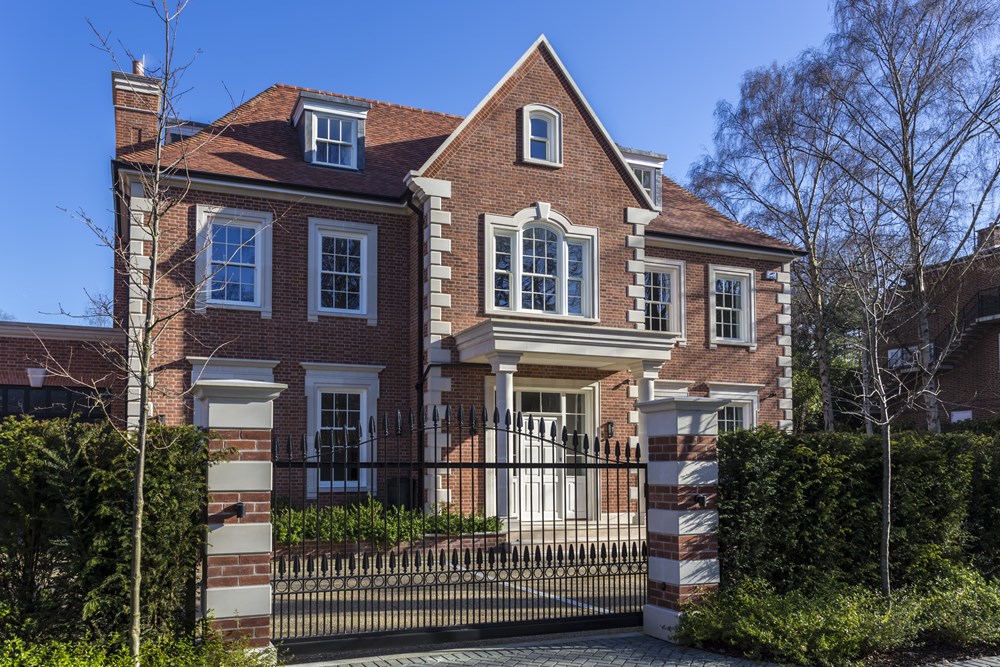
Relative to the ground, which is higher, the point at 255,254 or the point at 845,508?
the point at 255,254

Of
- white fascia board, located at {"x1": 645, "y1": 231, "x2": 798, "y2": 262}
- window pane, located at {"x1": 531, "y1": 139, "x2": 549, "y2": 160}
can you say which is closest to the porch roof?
white fascia board, located at {"x1": 645, "y1": 231, "x2": 798, "y2": 262}

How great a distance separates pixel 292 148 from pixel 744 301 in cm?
1119

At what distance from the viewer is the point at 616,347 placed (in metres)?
16.2

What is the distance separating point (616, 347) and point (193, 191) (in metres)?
8.31

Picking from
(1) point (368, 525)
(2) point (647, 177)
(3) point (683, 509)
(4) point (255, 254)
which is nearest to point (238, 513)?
(1) point (368, 525)

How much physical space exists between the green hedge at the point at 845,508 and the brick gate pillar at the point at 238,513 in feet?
14.4

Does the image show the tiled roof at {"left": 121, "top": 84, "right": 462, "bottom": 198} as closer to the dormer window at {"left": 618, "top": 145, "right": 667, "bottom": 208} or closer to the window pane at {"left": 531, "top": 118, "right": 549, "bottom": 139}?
the window pane at {"left": 531, "top": 118, "right": 549, "bottom": 139}

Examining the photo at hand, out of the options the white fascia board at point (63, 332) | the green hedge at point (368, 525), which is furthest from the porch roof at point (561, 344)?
the white fascia board at point (63, 332)

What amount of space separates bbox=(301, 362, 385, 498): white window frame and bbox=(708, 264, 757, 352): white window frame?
27.7 ft

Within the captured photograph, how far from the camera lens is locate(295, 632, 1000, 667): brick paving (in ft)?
24.1

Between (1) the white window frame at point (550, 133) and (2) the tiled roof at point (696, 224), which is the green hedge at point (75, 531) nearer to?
(1) the white window frame at point (550, 133)

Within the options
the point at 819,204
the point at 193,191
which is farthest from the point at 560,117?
the point at 819,204

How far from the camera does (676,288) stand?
20422 millimetres

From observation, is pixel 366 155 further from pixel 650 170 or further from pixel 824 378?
pixel 824 378
